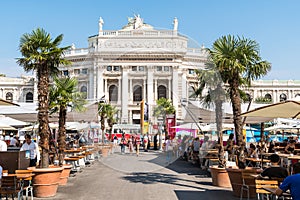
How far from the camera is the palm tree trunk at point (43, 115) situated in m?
8.89

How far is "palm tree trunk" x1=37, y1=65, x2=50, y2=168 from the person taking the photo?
350 inches

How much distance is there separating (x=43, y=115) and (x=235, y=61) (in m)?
6.00

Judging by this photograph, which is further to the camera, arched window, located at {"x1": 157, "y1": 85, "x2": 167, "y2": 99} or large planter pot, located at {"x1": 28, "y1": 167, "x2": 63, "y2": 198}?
arched window, located at {"x1": 157, "y1": 85, "x2": 167, "y2": 99}

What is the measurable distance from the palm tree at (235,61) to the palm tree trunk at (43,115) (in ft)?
16.9

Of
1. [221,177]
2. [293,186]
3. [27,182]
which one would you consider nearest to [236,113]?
[221,177]

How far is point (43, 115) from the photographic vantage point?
9.35 metres

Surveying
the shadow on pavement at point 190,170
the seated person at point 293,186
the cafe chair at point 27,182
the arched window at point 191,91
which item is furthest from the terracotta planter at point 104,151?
the seated person at point 293,186

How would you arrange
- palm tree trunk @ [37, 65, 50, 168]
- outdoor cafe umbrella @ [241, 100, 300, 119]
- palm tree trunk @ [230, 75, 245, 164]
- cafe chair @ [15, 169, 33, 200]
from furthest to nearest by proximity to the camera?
palm tree trunk @ [230, 75, 245, 164] < palm tree trunk @ [37, 65, 50, 168] < outdoor cafe umbrella @ [241, 100, 300, 119] < cafe chair @ [15, 169, 33, 200]

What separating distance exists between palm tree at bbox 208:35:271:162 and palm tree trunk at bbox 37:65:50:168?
5142 millimetres

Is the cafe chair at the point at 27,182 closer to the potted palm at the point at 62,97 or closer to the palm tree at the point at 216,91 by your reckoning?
the palm tree at the point at 216,91

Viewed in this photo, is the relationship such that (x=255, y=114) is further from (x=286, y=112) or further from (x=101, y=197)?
(x=101, y=197)

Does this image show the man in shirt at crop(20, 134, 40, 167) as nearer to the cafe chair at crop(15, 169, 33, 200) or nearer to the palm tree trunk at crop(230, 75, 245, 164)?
the cafe chair at crop(15, 169, 33, 200)

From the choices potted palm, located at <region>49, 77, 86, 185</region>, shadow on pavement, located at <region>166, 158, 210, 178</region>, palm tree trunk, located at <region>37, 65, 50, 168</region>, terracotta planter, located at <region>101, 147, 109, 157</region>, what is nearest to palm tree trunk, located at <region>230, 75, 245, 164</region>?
shadow on pavement, located at <region>166, 158, 210, 178</region>

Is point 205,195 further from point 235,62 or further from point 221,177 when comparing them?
point 235,62
